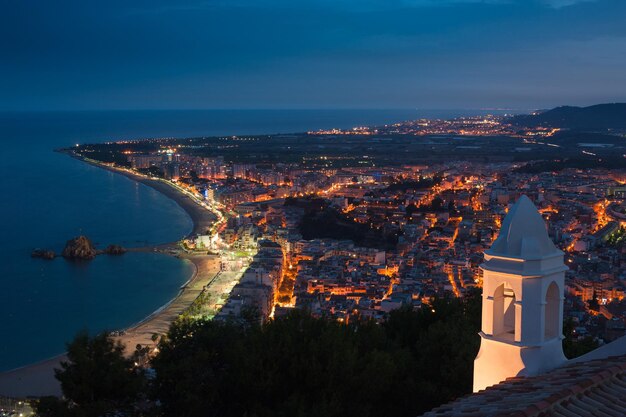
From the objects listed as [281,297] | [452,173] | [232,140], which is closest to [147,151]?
[232,140]

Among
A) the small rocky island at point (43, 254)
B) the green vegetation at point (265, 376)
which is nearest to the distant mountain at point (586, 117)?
the small rocky island at point (43, 254)

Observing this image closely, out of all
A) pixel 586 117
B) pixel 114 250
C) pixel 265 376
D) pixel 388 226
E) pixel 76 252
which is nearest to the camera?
pixel 265 376

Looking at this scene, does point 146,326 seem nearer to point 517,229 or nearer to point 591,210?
point 517,229

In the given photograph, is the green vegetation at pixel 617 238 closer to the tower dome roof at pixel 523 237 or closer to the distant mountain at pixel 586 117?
the tower dome roof at pixel 523 237

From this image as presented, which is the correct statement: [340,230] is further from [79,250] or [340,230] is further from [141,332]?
[141,332]

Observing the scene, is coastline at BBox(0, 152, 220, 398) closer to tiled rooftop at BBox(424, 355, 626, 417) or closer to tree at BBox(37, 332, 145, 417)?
tree at BBox(37, 332, 145, 417)

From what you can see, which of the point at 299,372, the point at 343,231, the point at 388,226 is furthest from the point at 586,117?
the point at 299,372
